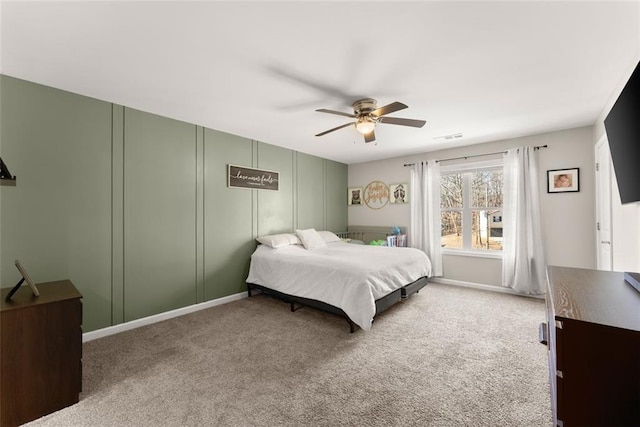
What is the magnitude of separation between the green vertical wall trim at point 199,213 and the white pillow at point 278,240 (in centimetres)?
88

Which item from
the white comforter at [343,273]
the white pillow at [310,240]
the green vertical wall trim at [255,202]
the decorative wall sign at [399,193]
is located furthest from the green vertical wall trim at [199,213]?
the decorative wall sign at [399,193]

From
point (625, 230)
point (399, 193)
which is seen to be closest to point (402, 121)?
point (625, 230)

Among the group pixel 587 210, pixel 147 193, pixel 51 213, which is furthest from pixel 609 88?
pixel 51 213

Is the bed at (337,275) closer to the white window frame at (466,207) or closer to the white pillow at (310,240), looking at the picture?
the white pillow at (310,240)

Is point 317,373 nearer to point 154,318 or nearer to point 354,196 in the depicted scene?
point 154,318

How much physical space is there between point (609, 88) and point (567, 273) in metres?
1.98

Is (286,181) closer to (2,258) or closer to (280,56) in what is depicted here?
(280,56)

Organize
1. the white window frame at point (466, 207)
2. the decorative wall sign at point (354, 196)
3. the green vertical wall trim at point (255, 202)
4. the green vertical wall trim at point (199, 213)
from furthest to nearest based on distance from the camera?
the decorative wall sign at point (354, 196), the white window frame at point (466, 207), the green vertical wall trim at point (255, 202), the green vertical wall trim at point (199, 213)

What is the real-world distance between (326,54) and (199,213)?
2.57 m

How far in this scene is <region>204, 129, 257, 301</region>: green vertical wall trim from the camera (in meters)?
3.63

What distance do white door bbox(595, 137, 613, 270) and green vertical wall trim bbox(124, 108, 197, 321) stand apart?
474 centimetres

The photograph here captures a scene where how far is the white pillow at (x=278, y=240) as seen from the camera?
3.96 meters

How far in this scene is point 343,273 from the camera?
289 centimetres

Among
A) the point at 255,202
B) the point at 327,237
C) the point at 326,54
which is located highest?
the point at 326,54
